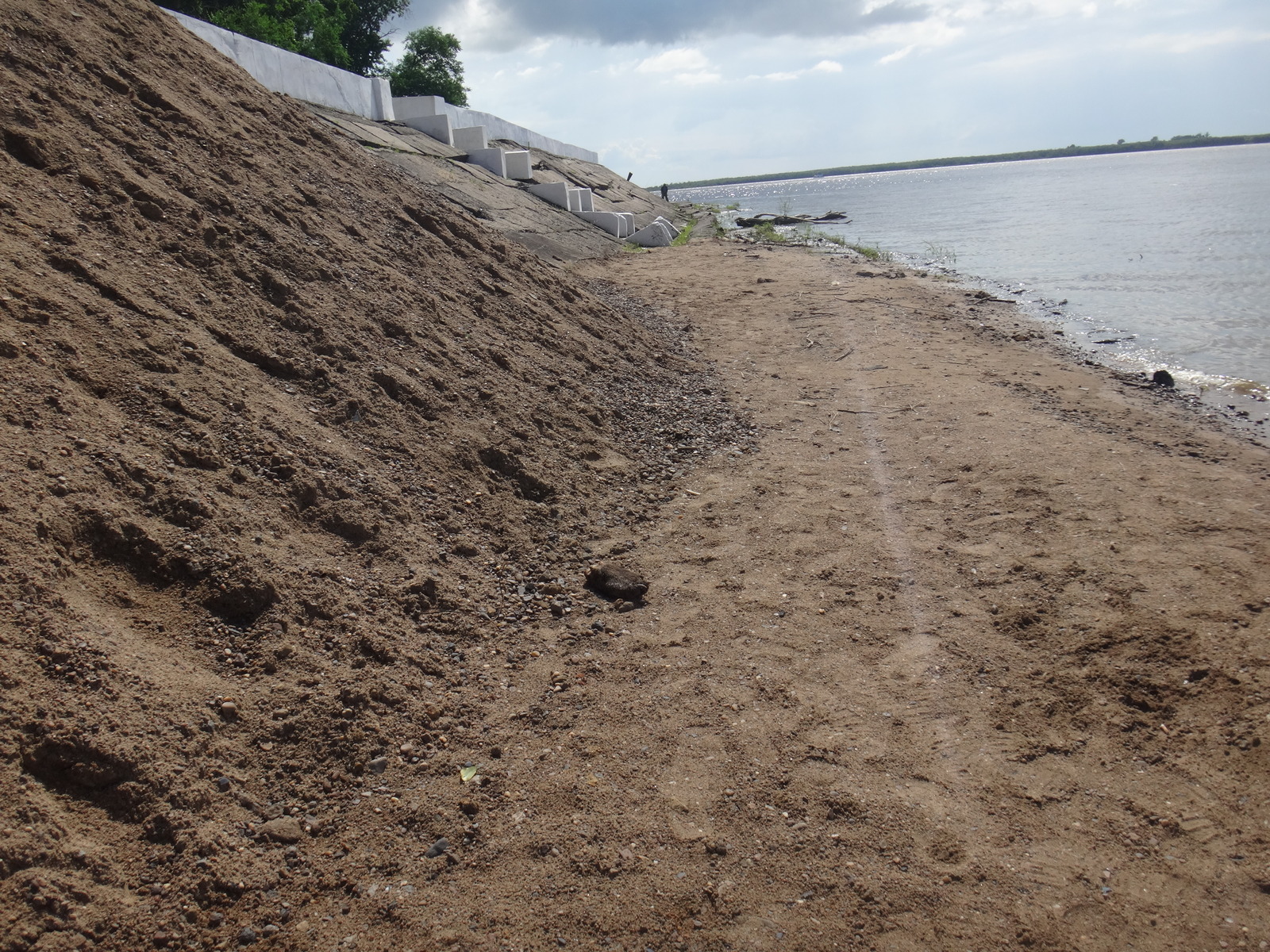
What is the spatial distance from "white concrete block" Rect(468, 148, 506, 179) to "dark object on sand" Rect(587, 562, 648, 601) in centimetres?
1684

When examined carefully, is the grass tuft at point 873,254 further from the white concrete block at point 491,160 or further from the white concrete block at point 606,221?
the white concrete block at point 491,160

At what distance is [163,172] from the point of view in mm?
5328

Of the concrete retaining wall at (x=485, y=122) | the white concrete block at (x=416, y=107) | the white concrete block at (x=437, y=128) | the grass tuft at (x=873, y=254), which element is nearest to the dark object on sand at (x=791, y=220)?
the concrete retaining wall at (x=485, y=122)

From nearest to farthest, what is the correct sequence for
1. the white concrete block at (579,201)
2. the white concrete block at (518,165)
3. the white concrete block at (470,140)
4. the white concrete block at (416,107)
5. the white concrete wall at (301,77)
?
the white concrete wall at (301,77), the white concrete block at (470,140), the white concrete block at (518,165), the white concrete block at (579,201), the white concrete block at (416,107)

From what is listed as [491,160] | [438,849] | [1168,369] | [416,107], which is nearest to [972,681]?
[438,849]

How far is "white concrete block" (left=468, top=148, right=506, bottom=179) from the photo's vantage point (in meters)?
19.5

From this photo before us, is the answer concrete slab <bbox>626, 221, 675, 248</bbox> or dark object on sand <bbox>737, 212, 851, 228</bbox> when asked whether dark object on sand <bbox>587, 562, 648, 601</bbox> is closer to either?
concrete slab <bbox>626, 221, 675, 248</bbox>

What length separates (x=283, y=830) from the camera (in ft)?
9.05

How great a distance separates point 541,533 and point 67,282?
2.78 m

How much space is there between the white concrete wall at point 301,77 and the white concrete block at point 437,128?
774 millimetres

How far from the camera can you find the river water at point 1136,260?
1195 cm

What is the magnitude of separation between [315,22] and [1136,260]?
28.6 metres

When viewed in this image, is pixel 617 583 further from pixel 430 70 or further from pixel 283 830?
pixel 430 70

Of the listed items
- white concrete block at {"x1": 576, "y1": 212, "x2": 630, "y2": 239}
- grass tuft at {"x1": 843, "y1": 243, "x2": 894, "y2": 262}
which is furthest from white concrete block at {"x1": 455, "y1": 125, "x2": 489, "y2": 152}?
grass tuft at {"x1": 843, "y1": 243, "x2": 894, "y2": 262}
